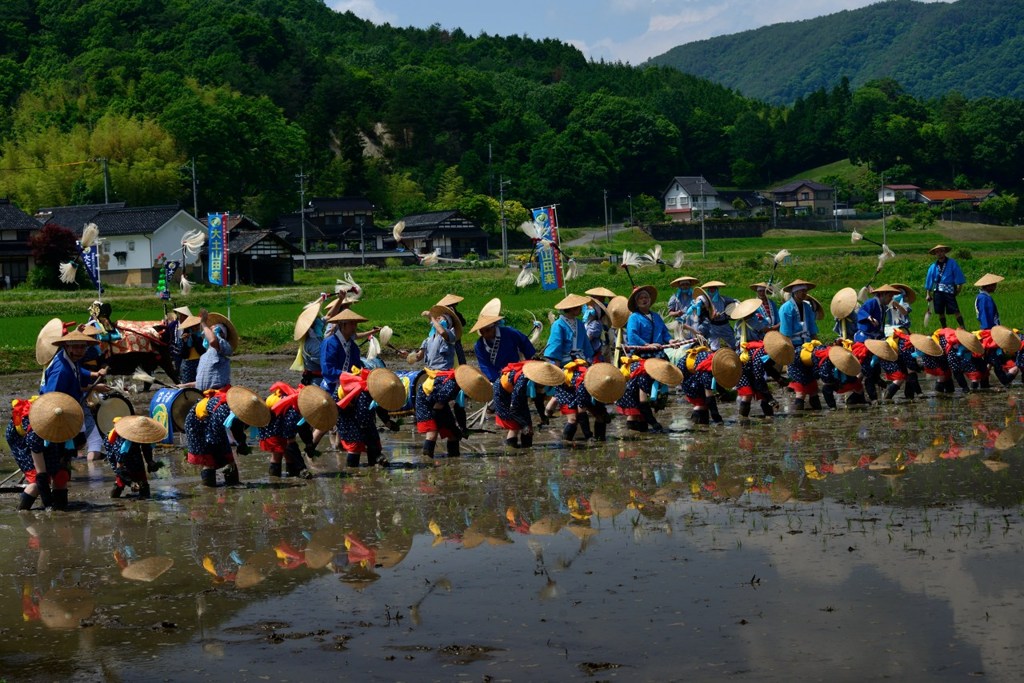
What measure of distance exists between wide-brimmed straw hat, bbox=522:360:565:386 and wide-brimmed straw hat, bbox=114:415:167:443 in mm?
3860

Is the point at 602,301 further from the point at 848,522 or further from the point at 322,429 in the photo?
the point at 848,522

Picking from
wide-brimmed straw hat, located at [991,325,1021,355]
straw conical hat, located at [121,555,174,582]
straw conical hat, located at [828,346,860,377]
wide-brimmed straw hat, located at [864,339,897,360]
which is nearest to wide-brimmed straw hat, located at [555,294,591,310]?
straw conical hat, located at [828,346,860,377]

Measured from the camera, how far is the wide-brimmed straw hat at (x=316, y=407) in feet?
39.6

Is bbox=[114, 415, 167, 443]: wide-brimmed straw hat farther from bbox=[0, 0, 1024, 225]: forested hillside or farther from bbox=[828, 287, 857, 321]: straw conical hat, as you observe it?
bbox=[0, 0, 1024, 225]: forested hillside

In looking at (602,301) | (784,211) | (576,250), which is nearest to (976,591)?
(602,301)

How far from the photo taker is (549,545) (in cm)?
902

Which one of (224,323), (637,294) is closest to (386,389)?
(224,323)

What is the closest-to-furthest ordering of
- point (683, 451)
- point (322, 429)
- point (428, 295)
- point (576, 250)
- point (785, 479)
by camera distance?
point (785, 479) → point (322, 429) → point (683, 451) → point (428, 295) → point (576, 250)

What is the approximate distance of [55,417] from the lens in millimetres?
10516

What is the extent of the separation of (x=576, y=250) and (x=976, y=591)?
6367cm

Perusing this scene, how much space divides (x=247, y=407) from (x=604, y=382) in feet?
12.1

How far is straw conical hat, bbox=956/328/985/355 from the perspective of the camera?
666 inches

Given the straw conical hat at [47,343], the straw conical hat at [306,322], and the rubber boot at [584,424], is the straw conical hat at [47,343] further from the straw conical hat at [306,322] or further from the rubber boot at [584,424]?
the rubber boot at [584,424]

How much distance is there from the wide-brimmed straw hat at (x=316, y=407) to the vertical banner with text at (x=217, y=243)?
22.5 metres
